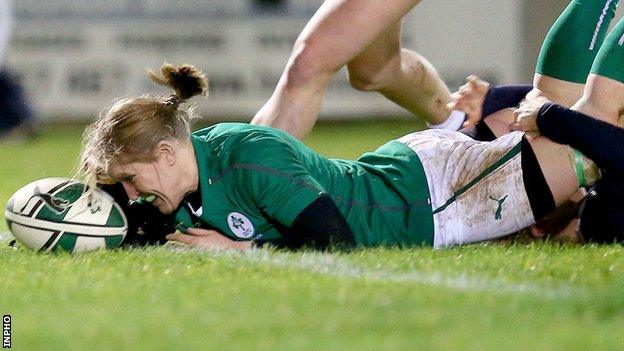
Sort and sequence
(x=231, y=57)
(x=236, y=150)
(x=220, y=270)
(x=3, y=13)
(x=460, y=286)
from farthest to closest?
1. (x=231, y=57)
2. (x=3, y=13)
3. (x=236, y=150)
4. (x=220, y=270)
5. (x=460, y=286)

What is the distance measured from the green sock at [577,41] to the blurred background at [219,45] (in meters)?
7.29

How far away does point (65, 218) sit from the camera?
16.1 ft

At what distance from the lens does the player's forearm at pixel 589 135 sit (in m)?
4.99

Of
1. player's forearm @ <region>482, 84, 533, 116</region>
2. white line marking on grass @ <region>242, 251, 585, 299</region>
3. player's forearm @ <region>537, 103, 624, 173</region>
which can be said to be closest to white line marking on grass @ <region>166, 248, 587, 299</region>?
white line marking on grass @ <region>242, 251, 585, 299</region>

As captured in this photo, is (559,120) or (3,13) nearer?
(559,120)

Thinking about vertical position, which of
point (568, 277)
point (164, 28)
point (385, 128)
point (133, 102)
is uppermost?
point (133, 102)

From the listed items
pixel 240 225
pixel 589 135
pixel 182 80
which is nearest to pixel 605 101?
pixel 589 135

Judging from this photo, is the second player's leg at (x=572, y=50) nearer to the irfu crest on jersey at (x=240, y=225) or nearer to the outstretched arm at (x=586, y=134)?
the outstretched arm at (x=586, y=134)

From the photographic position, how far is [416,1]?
19.6 feet

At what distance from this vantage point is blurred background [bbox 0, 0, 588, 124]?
13.3 metres

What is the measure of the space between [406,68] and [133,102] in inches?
84.5

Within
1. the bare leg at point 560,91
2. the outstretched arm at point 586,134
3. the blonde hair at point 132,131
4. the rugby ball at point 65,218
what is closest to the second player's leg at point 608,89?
the outstretched arm at point 586,134

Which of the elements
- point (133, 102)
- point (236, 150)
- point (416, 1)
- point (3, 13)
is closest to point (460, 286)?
point (236, 150)

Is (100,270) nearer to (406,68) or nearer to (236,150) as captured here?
(236,150)
